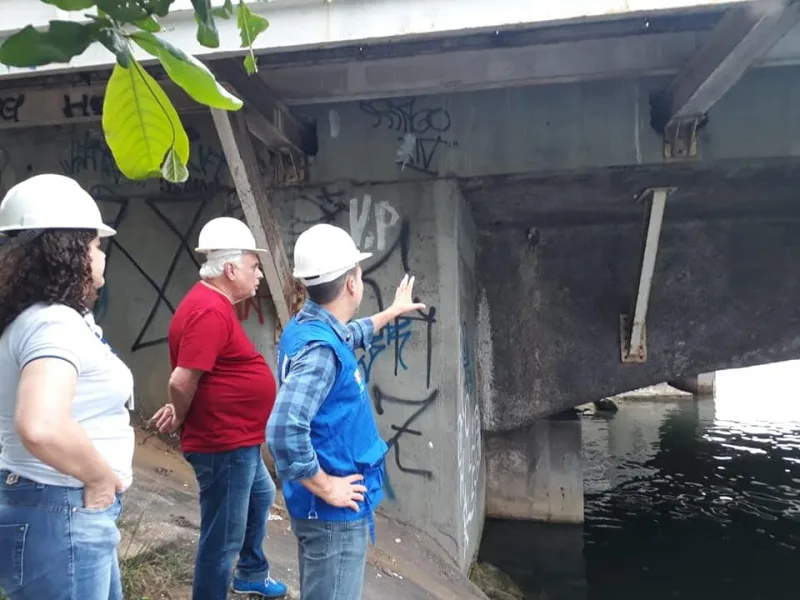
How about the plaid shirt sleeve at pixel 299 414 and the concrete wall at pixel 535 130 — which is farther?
the concrete wall at pixel 535 130

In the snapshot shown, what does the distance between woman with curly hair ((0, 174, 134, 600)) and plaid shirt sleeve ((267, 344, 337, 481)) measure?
456 mm

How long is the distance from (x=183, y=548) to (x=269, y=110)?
283cm

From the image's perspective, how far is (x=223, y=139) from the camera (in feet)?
14.5

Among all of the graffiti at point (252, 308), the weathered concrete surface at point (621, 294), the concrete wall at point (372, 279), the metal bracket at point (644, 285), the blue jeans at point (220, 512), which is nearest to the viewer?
the blue jeans at point (220, 512)

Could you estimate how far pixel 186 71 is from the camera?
870 mm

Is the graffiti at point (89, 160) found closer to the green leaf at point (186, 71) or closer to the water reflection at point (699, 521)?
the green leaf at point (186, 71)

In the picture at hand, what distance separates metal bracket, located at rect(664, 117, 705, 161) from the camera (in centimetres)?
495

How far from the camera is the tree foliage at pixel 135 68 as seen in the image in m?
0.87

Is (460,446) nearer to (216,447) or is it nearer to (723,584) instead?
(216,447)

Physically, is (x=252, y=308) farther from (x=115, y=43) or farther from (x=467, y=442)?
(x=115, y=43)

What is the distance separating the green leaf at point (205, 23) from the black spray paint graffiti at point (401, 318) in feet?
13.8

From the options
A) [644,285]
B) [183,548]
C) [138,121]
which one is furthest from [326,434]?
[644,285]

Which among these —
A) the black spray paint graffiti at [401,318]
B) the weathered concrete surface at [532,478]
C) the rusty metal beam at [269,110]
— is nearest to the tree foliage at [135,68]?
the rusty metal beam at [269,110]

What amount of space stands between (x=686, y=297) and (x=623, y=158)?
2381mm
